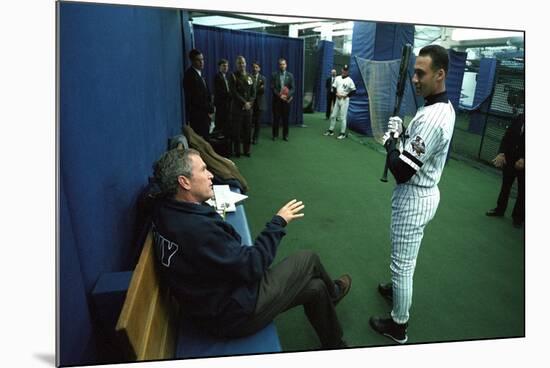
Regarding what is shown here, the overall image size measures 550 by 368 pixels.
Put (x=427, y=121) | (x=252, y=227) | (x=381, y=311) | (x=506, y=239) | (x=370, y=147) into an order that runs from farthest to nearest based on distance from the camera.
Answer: (x=370, y=147), (x=252, y=227), (x=506, y=239), (x=381, y=311), (x=427, y=121)

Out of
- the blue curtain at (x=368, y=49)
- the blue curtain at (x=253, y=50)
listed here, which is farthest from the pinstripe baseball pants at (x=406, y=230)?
the blue curtain at (x=253, y=50)

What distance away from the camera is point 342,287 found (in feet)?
6.46

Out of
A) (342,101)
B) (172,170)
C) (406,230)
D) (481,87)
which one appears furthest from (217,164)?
(481,87)

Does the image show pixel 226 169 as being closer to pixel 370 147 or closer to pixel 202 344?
pixel 202 344

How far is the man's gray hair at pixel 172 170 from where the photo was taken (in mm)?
1267

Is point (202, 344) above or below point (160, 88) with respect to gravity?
below

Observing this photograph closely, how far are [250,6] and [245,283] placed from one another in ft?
3.56

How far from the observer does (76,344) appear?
1.13 metres

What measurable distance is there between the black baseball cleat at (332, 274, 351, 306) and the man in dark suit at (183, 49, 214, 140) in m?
2.30

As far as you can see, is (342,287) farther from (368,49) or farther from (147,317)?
(368,49)

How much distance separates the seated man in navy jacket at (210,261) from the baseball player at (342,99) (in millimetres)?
4847

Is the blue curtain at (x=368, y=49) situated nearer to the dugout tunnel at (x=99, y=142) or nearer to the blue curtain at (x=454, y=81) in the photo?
the blue curtain at (x=454, y=81)

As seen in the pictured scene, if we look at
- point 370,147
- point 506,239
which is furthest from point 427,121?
point 370,147

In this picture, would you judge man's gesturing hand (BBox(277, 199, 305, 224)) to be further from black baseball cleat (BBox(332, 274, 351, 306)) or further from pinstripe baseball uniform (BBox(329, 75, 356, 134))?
pinstripe baseball uniform (BBox(329, 75, 356, 134))
